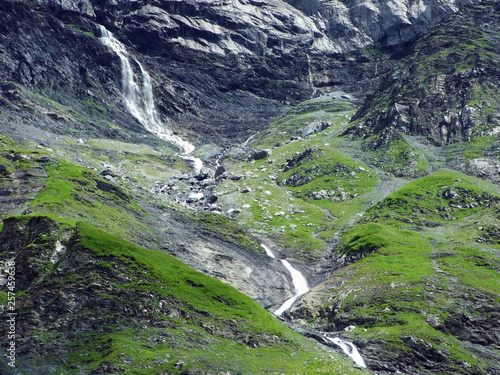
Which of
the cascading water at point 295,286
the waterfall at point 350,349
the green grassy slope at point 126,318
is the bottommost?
the cascading water at point 295,286

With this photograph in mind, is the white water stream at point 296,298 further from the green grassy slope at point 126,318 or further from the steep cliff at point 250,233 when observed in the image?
the green grassy slope at point 126,318

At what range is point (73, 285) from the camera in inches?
1752

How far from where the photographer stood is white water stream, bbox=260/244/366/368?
5088 cm

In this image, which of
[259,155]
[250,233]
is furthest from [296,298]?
[259,155]

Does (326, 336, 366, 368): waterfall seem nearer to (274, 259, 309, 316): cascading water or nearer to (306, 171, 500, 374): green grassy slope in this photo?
(306, 171, 500, 374): green grassy slope

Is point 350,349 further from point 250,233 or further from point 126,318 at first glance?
point 250,233

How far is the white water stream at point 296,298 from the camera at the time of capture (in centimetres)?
5088

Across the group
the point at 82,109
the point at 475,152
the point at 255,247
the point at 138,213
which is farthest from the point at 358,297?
the point at 82,109

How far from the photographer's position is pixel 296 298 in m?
75.7

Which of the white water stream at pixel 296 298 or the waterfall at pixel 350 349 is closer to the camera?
the waterfall at pixel 350 349

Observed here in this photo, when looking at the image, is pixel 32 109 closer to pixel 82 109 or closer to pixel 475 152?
pixel 82 109

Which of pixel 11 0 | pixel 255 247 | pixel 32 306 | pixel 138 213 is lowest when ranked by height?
pixel 255 247

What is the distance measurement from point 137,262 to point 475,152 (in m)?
133

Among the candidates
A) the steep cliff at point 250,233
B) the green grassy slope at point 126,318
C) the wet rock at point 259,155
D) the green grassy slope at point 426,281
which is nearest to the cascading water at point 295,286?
the steep cliff at point 250,233
